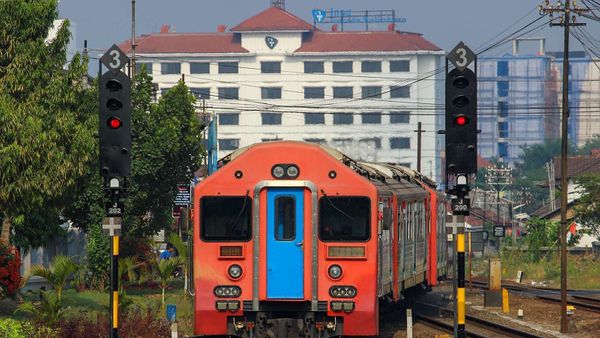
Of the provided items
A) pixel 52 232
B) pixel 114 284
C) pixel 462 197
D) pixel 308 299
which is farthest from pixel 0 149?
pixel 52 232

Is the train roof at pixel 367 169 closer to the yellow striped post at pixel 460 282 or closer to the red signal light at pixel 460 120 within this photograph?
the red signal light at pixel 460 120

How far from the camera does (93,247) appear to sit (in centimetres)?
4188

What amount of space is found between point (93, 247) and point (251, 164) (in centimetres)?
2123

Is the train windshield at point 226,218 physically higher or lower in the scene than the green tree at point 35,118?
lower

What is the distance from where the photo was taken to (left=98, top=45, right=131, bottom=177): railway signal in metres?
20.1

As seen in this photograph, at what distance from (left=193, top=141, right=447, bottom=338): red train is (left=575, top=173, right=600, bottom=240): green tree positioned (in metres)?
61.9

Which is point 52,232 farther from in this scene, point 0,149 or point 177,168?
point 0,149

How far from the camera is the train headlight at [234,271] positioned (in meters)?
21.4

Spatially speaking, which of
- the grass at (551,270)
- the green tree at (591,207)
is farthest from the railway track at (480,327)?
the green tree at (591,207)

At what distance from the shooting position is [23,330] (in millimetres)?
22359

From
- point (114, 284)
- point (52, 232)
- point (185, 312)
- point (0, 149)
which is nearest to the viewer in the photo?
point (114, 284)

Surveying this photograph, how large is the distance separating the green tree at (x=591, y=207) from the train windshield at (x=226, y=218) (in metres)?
62.4

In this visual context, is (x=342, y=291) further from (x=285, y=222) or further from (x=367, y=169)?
(x=367, y=169)

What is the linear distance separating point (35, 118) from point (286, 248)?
6906 mm
